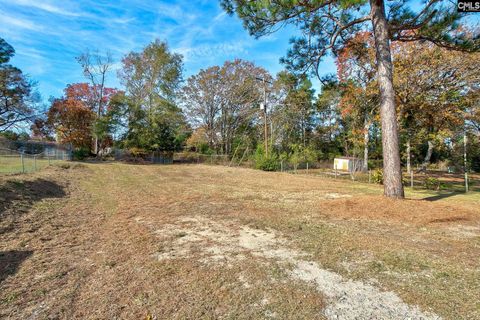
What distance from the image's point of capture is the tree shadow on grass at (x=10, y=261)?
8.85 feet

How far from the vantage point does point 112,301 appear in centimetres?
221

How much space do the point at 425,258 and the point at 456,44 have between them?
5822mm

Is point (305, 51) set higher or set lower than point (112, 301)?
higher

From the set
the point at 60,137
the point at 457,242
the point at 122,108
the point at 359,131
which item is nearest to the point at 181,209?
the point at 457,242

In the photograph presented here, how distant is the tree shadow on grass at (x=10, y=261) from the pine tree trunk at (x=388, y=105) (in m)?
7.11

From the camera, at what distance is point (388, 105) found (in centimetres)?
639

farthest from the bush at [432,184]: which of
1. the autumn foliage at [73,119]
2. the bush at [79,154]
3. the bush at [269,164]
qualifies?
the autumn foliage at [73,119]

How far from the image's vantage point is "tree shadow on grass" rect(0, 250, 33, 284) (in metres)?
2.70

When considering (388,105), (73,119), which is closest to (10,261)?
(388,105)

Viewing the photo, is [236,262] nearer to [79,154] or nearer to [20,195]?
[20,195]

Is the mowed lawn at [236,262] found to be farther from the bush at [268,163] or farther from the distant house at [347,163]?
the distant house at [347,163]

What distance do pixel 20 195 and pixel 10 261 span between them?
3924 mm

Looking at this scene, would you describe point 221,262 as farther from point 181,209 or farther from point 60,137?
point 60,137

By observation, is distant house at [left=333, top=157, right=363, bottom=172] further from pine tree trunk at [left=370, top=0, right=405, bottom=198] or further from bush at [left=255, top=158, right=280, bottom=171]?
pine tree trunk at [left=370, top=0, right=405, bottom=198]
